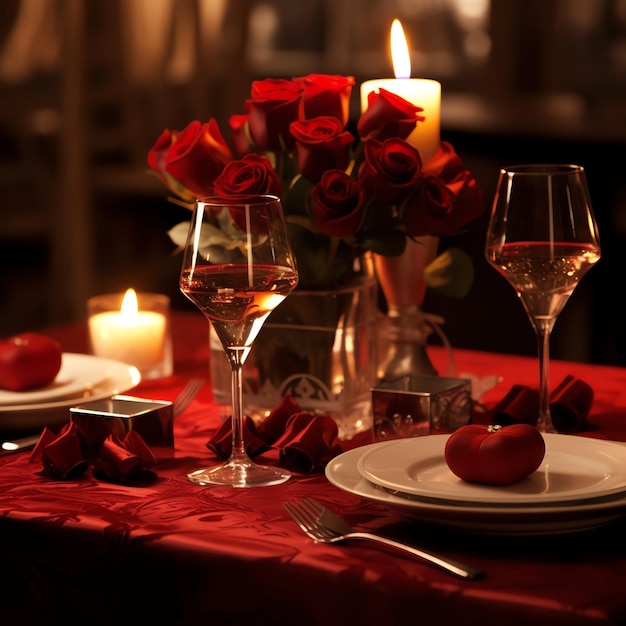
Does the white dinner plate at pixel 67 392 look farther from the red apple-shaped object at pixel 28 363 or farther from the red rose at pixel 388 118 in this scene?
the red rose at pixel 388 118

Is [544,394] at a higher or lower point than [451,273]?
lower

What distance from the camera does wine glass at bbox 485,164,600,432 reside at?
1084mm

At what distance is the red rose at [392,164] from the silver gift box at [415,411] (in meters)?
0.21

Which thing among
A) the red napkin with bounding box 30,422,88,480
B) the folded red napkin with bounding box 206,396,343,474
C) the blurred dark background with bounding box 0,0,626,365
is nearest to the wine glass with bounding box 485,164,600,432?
the folded red napkin with bounding box 206,396,343,474

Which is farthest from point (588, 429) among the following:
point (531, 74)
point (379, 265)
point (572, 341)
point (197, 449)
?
point (531, 74)

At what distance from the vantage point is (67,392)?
119cm

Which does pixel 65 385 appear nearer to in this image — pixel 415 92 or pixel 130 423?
pixel 130 423

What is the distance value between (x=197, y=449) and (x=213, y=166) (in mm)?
311

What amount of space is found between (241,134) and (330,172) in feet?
0.57

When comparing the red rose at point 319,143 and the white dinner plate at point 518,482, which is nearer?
the white dinner plate at point 518,482

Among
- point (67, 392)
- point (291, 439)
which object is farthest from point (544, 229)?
point (67, 392)

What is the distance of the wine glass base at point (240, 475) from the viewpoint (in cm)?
97

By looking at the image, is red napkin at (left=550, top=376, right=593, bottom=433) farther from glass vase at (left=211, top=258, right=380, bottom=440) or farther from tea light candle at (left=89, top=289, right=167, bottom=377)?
tea light candle at (left=89, top=289, right=167, bottom=377)

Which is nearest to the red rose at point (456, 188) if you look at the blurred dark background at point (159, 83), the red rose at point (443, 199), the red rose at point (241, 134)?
the red rose at point (443, 199)
